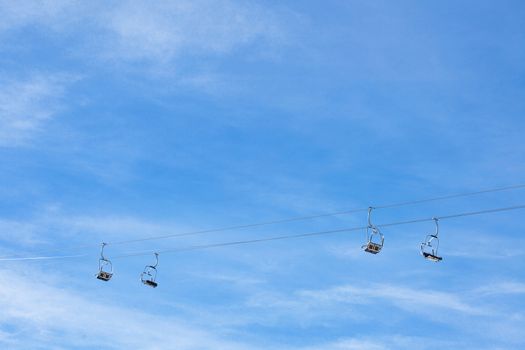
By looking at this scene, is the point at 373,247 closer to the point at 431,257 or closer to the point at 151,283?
the point at 431,257

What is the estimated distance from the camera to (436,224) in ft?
126

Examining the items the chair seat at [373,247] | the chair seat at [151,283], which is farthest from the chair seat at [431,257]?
the chair seat at [151,283]

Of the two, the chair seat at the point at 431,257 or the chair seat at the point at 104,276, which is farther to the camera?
the chair seat at the point at 104,276

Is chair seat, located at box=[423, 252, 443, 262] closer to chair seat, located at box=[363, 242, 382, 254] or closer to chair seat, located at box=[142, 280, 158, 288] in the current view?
chair seat, located at box=[363, 242, 382, 254]

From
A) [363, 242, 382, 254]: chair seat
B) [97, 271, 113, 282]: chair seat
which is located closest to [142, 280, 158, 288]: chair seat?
[97, 271, 113, 282]: chair seat

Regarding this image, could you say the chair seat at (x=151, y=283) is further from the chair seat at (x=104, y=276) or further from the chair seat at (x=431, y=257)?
the chair seat at (x=431, y=257)

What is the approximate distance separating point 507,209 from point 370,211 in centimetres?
561

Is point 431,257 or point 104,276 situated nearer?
point 431,257

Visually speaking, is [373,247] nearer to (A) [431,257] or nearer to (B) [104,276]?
(A) [431,257]

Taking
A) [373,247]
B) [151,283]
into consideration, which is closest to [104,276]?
[151,283]

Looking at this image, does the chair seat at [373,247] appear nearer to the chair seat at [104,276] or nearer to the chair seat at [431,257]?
the chair seat at [431,257]

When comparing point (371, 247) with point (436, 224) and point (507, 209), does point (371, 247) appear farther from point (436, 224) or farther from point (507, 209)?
point (507, 209)

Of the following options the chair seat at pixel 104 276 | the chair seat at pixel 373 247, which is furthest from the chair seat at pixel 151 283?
the chair seat at pixel 373 247

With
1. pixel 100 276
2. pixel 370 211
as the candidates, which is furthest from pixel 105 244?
pixel 370 211
